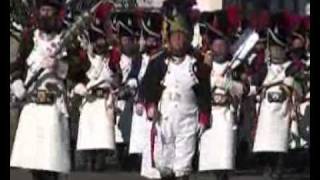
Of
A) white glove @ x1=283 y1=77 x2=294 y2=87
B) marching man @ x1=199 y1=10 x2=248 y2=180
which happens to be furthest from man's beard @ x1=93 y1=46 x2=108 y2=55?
white glove @ x1=283 y1=77 x2=294 y2=87

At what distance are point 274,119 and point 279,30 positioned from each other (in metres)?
0.93

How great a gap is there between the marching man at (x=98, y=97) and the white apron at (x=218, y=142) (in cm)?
156

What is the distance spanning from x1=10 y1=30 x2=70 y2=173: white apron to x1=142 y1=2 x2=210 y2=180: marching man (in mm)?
780

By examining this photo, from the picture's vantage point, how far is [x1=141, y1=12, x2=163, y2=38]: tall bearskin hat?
1172cm

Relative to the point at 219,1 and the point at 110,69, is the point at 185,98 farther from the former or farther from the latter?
the point at 219,1

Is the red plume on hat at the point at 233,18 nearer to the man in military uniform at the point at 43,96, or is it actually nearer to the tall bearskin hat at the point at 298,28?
the tall bearskin hat at the point at 298,28

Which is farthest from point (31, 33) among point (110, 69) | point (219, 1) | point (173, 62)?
point (219, 1)

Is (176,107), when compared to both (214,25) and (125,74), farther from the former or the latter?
(125,74)

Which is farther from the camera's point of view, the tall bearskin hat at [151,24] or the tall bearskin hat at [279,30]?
the tall bearskin hat at [151,24]

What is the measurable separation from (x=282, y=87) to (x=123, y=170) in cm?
237

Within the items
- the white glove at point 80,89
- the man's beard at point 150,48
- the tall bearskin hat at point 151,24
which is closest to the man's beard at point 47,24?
the white glove at point 80,89

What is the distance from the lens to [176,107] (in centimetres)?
958

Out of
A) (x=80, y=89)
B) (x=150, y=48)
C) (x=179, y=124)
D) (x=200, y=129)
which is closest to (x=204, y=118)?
(x=200, y=129)

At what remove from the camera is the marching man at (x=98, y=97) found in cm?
1139
